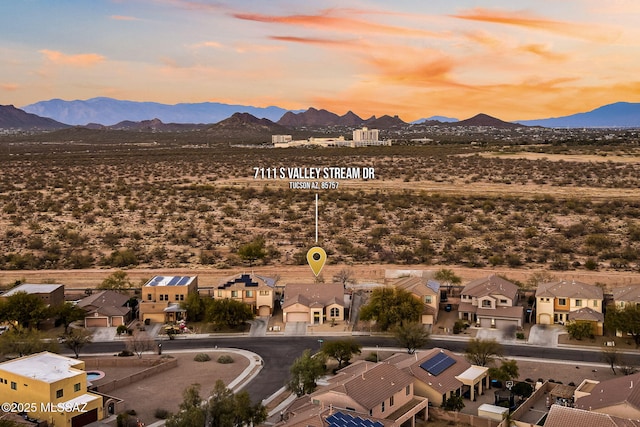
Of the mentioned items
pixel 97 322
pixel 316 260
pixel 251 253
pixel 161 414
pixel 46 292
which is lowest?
pixel 161 414

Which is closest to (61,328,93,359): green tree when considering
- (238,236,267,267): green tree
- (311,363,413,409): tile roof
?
(311,363,413,409): tile roof

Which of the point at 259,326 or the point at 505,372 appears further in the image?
the point at 259,326

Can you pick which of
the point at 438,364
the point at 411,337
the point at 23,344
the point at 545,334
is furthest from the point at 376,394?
the point at 23,344

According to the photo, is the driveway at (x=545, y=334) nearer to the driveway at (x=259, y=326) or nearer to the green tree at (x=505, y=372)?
the green tree at (x=505, y=372)

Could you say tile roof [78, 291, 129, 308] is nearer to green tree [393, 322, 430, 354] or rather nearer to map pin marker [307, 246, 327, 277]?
map pin marker [307, 246, 327, 277]

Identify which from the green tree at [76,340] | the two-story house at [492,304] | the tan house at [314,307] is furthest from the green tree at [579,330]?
the green tree at [76,340]

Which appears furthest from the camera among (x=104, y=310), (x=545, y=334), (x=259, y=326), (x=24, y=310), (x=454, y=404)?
(x=259, y=326)

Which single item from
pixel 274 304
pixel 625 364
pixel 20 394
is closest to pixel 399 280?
pixel 274 304

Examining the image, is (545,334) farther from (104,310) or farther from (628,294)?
(104,310)
